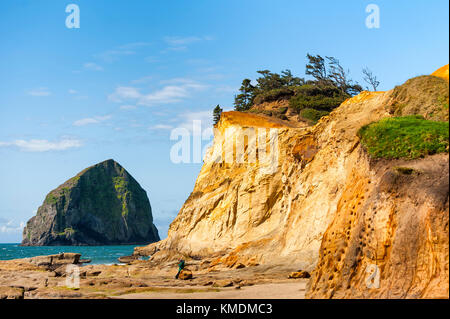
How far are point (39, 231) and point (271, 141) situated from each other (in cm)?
12024

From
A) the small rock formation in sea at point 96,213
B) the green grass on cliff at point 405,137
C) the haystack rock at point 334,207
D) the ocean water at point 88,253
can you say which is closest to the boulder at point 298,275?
the haystack rock at point 334,207

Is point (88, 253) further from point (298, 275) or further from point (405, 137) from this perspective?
point (405, 137)

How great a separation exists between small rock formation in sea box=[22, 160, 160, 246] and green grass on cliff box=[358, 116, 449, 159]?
13388 centimetres

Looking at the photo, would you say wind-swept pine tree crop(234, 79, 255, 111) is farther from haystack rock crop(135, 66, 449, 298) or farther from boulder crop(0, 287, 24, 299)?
boulder crop(0, 287, 24, 299)

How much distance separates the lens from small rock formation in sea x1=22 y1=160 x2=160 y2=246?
142625 millimetres

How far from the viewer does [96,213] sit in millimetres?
149625

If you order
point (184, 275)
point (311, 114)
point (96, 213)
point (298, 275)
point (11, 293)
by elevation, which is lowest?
point (96, 213)

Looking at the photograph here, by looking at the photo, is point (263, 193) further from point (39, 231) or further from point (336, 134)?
point (39, 231)

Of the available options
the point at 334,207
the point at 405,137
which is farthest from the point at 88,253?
the point at 405,137

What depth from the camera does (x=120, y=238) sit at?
150m

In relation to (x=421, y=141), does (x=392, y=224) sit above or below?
below

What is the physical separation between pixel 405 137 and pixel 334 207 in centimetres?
1188

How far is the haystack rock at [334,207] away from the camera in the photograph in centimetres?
1377
